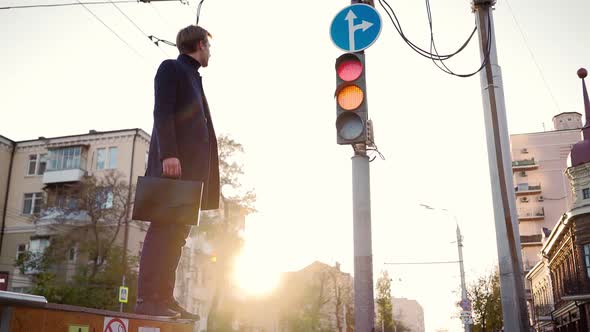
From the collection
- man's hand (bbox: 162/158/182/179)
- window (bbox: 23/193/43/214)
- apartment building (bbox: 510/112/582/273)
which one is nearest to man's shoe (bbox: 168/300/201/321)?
man's hand (bbox: 162/158/182/179)

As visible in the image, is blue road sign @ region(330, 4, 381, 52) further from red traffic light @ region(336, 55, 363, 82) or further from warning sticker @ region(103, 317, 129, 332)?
warning sticker @ region(103, 317, 129, 332)

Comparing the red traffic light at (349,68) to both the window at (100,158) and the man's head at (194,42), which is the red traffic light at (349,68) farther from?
the window at (100,158)

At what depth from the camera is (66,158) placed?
4178cm

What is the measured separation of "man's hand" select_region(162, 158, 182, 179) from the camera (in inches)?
131

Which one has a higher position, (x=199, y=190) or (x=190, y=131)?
(x=190, y=131)

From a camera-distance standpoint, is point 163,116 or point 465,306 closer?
point 163,116

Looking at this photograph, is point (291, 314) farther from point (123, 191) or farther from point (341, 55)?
point (341, 55)

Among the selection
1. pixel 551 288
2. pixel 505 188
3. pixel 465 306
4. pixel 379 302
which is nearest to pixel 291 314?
pixel 379 302

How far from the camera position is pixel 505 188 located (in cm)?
580

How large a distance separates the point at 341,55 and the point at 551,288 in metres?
45.7

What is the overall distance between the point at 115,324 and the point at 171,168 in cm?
97

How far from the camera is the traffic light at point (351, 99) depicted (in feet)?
15.5

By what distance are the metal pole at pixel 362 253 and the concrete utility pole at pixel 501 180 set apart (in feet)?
6.40

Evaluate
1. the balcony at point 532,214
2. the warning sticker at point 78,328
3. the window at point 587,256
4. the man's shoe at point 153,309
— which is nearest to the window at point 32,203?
the window at point 587,256
